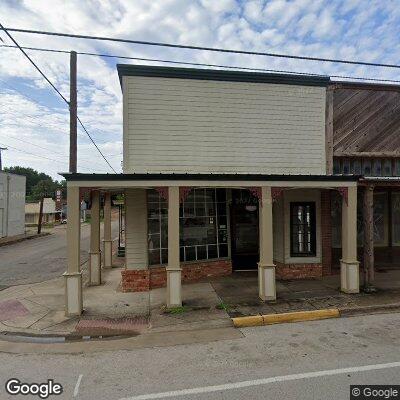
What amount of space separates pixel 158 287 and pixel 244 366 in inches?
200

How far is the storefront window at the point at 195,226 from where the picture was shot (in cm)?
997

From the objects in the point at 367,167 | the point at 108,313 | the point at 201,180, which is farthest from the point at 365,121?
the point at 108,313

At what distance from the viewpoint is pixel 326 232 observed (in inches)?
423

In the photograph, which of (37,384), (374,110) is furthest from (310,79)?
(37,384)

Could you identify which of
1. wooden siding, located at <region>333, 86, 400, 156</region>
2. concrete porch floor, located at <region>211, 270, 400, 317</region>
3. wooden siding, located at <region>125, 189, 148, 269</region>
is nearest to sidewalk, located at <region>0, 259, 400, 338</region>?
concrete porch floor, located at <region>211, 270, 400, 317</region>

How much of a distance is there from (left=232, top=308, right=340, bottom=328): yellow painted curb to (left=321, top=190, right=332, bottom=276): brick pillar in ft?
11.2

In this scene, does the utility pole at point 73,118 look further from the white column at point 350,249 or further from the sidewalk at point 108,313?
the white column at point 350,249

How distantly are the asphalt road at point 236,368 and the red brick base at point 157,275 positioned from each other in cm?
386

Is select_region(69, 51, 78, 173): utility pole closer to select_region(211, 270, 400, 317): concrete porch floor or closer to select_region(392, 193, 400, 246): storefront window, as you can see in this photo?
select_region(211, 270, 400, 317): concrete porch floor

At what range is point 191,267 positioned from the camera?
10.5 m

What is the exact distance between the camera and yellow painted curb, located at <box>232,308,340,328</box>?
7020mm

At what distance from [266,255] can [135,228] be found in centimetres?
363

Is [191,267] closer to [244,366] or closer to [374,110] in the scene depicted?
[244,366]

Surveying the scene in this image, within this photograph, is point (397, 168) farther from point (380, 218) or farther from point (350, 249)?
point (350, 249)
